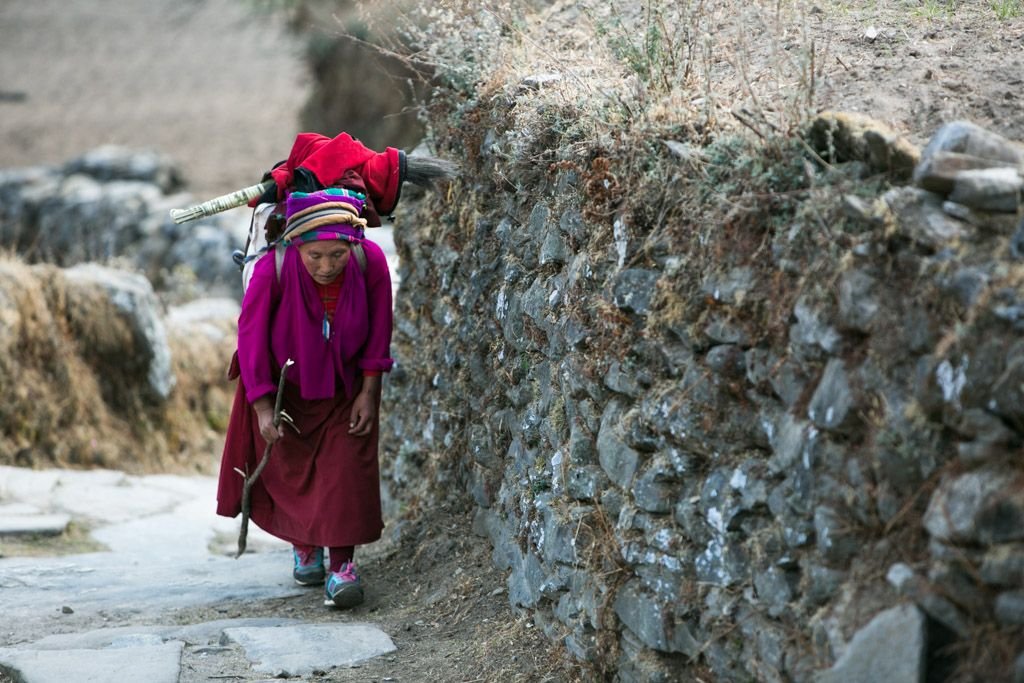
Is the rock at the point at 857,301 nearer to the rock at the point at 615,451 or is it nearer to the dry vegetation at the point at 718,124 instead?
the dry vegetation at the point at 718,124

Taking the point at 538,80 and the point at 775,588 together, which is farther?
the point at 538,80

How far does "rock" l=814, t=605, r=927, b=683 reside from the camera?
225cm

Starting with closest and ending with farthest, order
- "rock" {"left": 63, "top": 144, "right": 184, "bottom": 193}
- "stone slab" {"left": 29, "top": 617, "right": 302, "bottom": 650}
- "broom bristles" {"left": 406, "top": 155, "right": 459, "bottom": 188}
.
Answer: "stone slab" {"left": 29, "top": 617, "right": 302, "bottom": 650} → "broom bristles" {"left": 406, "top": 155, "right": 459, "bottom": 188} → "rock" {"left": 63, "top": 144, "right": 184, "bottom": 193}

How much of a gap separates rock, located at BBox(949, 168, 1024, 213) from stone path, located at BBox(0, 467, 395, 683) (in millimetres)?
2574

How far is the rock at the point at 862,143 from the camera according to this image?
263 centimetres

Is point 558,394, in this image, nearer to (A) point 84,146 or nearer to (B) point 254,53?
(A) point 84,146

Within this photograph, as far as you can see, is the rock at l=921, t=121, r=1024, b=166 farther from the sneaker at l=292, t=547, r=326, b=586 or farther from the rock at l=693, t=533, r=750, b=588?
the sneaker at l=292, t=547, r=326, b=586

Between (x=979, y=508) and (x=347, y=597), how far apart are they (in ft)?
9.66

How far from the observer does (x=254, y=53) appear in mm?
26875

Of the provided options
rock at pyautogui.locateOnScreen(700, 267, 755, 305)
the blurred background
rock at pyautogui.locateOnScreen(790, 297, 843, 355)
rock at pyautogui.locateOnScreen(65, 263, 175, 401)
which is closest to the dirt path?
the blurred background

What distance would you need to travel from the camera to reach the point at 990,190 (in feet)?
7.78

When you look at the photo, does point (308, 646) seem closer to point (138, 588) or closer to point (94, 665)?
point (94, 665)

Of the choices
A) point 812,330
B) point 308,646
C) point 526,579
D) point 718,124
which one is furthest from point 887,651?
point 308,646

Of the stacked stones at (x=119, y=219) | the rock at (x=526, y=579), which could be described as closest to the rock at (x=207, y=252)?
the stacked stones at (x=119, y=219)
